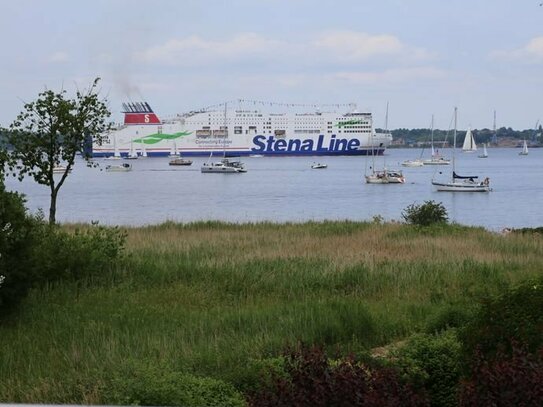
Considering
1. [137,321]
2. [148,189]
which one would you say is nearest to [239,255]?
[137,321]

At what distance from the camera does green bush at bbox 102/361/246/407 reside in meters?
4.26

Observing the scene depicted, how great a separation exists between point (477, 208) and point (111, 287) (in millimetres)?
40806

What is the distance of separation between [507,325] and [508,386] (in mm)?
1267

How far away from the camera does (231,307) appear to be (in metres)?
8.33

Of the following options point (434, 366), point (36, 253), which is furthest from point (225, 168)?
point (434, 366)

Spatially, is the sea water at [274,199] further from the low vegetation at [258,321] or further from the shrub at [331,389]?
the shrub at [331,389]

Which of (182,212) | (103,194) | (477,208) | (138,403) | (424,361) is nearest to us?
(138,403)

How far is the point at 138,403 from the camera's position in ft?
13.7

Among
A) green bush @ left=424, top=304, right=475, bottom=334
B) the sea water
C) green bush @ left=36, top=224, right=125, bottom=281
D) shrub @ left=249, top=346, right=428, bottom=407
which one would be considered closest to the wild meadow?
green bush @ left=424, top=304, right=475, bottom=334

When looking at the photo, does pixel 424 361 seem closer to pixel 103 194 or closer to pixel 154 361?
pixel 154 361

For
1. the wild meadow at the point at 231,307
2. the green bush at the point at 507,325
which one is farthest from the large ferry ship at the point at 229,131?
the green bush at the point at 507,325

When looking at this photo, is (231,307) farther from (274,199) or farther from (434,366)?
(274,199)

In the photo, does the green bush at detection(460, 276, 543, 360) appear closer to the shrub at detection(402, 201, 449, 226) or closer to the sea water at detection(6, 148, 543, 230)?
the shrub at detection(402, 201, 449, 226)

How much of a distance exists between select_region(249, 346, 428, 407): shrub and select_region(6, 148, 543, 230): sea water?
94.3 ft
